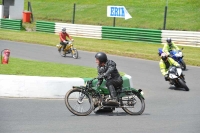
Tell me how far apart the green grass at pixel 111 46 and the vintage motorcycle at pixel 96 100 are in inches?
499

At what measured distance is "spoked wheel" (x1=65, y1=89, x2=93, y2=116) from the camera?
1158cm

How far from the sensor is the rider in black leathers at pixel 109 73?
11984 mm

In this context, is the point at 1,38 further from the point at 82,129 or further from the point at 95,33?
the point at 82,129

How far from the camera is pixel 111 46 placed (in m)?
31.0

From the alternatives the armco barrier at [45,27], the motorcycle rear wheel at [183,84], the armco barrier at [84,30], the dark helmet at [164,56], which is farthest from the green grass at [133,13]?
the motorcycle rear wheel at [183,84]

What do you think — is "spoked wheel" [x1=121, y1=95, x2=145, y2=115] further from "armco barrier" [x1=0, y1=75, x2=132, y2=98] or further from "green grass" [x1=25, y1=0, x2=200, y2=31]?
"green grass" [x1=25, y1=0, x2=200, y2=31]

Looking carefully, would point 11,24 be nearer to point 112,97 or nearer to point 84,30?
point 84,30

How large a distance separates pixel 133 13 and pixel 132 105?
3140 centimetres

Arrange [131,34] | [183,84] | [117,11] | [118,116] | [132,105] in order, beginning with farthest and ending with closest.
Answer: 1. [117,11]
2. [131,34]
3. [183,84]
4. [132,105]
5. [118,116]

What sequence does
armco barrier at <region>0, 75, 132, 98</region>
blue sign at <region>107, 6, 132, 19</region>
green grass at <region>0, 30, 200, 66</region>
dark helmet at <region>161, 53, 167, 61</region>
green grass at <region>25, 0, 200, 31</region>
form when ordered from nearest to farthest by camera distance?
armco barrier at <region>0, 75, 132, 98</region>, dark helmet at <region>161, 53, 167, 61</region>, green grass at <region>0, 30, 200, 66</region>, blue sign at <region>107, 6, 132, 19</region>, green grass at <region>25, 0, 200, 31</region>

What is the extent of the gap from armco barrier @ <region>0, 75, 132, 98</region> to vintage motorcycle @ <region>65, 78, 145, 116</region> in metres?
1.76

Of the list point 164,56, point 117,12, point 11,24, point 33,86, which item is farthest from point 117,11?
point 33,86

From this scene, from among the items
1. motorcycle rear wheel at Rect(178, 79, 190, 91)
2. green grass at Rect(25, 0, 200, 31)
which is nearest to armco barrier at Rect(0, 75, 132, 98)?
motorcycle rear wheel at Rect(178, 79, 190, 91)

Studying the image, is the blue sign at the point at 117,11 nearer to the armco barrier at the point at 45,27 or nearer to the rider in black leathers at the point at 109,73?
the armco barrier at the point at 45,27
